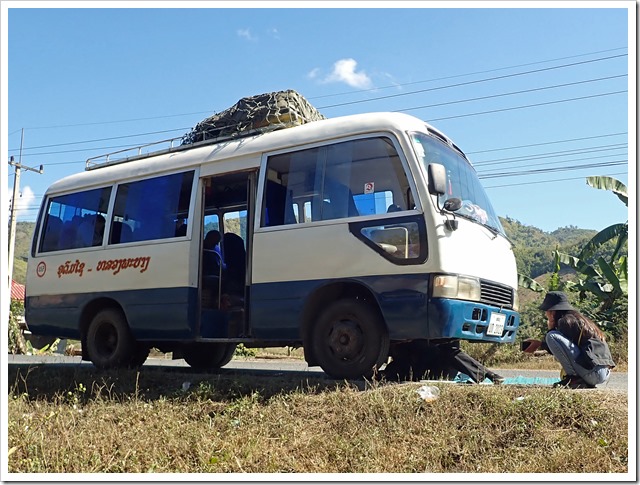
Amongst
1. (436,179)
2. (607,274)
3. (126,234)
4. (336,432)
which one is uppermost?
(436,179)

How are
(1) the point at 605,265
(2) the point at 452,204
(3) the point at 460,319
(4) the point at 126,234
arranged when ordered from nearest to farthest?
(3) the point at 460,319
(2) the point at 452,204
(4) the point at 126,234
(1) the point at 605,265

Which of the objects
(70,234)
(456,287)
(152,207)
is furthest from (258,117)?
(456,287)

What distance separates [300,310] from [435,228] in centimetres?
170

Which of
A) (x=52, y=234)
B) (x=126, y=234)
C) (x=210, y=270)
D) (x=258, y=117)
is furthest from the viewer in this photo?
(x=52, y=234)

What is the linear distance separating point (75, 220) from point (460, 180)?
569 cm

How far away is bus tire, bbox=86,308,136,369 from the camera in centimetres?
880

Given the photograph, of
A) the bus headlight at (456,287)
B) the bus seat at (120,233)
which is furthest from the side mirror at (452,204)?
the bus seat at (120,233)

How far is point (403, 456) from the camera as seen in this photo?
17.1ft

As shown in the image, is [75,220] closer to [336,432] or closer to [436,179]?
[436,179]

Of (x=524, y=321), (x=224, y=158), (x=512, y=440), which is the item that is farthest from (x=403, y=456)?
(x=524, y=321)

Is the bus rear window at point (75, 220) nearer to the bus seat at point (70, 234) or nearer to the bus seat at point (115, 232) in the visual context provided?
the bus seat at point (70, 234)

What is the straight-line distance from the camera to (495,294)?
7.15 metres

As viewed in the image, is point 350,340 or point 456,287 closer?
point 456,287

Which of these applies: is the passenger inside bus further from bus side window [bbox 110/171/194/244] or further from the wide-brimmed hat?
the wide-brimmed hat
